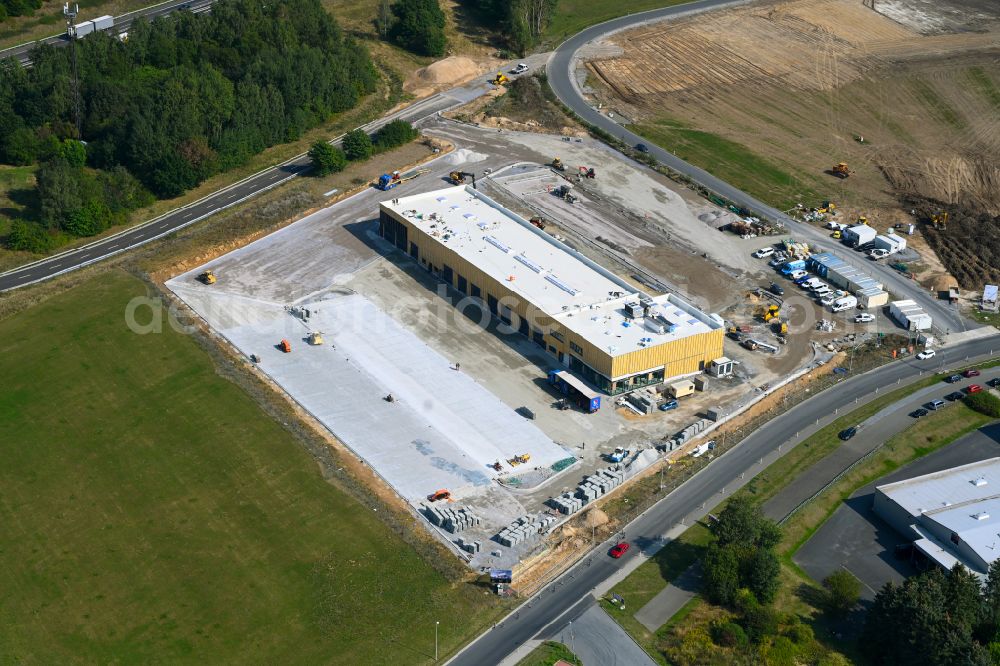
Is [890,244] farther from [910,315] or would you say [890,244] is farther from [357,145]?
[357,145]

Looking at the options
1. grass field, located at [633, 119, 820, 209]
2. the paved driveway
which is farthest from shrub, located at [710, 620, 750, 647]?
grass field, located at [633, 119, 820, 209]

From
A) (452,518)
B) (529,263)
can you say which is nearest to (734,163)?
(529,263)

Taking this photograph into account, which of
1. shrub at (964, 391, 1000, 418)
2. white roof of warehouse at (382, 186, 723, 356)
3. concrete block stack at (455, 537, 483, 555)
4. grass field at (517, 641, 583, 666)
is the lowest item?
shrub at (964, 391, 1000, 418)

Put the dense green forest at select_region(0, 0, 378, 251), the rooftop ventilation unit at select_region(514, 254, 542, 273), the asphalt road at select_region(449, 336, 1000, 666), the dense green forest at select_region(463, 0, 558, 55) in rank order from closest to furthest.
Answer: the asphalt road at select_region(449, 336, 1000, 666) < the rooftop ventilation unit at select_region(514, 254, 542, 273) < the dense green forest at select_region(0, 0, 378, 251) < the dense green forest at select_region(463, 0, 558, 55)

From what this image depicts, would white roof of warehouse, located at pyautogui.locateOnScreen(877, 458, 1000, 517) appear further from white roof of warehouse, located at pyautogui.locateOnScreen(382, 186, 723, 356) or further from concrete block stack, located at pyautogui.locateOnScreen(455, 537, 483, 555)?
concrete block stack, located at pyautogui.locateOnScreen(455, 537, 483, 555)

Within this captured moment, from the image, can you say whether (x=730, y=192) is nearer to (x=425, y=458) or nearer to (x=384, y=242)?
(x=384, y=242)

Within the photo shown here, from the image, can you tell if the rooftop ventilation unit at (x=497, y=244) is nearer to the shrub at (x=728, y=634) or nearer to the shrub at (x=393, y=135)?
the shrub at (x=393, y=135)
